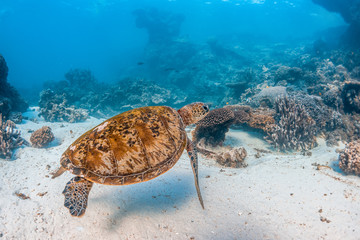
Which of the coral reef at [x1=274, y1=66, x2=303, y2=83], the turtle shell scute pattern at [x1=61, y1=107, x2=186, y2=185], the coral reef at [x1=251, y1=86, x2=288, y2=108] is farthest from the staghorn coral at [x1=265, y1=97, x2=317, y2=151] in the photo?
the coral reef at [x1=274, y1=66, x2=303, y2=83]

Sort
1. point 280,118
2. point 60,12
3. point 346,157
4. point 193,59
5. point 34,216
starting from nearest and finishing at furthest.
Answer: point 34,216, point 346,157, point 280,118, point 193,59, point 60,12

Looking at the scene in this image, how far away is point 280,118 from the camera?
610cm

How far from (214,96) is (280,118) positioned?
10.9m

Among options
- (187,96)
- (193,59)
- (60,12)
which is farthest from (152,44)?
(60,12)

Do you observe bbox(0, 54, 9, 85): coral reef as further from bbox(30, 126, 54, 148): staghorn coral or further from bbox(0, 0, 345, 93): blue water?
bbox(0, 0, 345, 93): blue water

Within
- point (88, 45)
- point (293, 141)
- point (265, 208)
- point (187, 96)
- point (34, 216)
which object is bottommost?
point (88, 45)

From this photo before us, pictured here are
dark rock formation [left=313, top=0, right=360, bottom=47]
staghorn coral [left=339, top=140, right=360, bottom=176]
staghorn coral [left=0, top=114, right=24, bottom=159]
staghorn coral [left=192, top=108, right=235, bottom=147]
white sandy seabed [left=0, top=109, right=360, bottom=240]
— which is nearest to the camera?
white sandy seabed [left=0, top=109, right=360, bottom=240]

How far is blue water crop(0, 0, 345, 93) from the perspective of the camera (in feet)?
217

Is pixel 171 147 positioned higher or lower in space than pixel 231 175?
higher

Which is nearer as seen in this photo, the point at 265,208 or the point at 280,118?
the point at 265,208

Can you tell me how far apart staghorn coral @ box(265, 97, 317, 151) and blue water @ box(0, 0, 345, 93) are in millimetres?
59442

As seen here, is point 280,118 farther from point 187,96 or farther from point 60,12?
point 60,12

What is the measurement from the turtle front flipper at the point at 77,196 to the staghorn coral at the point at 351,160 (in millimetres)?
5376

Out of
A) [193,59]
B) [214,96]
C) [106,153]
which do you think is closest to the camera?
[106,153]
